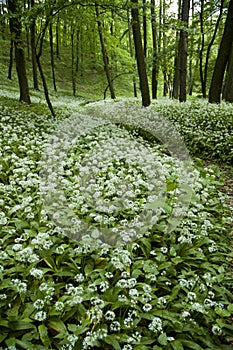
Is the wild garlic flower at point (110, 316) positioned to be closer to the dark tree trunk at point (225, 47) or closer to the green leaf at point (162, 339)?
the green leaf at point (162, 339)

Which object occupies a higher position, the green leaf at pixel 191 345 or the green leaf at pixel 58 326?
the green leaf at pixel 58 326

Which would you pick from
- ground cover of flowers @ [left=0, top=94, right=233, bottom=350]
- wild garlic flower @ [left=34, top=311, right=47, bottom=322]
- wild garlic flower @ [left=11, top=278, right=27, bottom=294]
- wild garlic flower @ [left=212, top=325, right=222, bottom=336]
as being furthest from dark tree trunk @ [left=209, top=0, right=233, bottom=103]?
wild garlic flower @ [left=34, top=311, right=47, bottom=322]

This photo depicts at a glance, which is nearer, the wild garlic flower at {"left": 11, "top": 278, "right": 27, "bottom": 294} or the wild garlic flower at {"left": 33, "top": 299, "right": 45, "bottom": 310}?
the wild garlic flower at {"left": 33, "top": 299, "right": 45, "bottom": 310}

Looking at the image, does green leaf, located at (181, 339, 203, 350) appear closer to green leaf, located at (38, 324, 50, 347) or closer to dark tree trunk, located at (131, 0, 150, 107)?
green leaf, located at (38, 324, 50, 347)

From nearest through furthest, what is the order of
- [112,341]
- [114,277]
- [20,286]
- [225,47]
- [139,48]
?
1. [112,341]
2. [20,286]
3. [114,277]
4. [225,47]
5. [139,48]

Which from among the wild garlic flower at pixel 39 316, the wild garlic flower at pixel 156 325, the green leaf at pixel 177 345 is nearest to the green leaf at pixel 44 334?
the wild garlic flower at pixel 39 316

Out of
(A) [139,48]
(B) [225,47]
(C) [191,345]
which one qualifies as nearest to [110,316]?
(C) [191,345]

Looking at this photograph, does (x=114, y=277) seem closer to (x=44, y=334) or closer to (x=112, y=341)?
(x=112, y=341)

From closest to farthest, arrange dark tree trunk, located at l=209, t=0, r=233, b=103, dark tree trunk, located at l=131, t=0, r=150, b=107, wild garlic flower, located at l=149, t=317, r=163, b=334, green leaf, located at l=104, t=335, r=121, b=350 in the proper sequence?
green leaf, located at l=104, t=335, r=121, b=350 → wild garlic flower, located at l=149, t=317, r=163, b=334 → dark tree trunk, located at l=209, t=0, r=233, b=103 → dark tree trunk, located at l=131, t=0, r=150, b=107

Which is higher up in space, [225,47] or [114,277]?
[225,47]

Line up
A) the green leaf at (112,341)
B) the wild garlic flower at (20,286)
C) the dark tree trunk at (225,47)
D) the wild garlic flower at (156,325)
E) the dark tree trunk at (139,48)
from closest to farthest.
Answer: the green leaf at (112,341), the wild garlic flower at (156,325), the wild garlic flower at (20,286), the dark tree trunk at (225,47), the dark tree trunk at (139,48)

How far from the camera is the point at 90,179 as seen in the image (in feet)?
20.3

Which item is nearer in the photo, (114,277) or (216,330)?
(216,330)

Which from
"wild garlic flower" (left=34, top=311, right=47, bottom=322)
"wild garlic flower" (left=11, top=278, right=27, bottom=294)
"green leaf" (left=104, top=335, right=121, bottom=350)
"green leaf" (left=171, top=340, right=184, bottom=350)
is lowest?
"green leaf" (left=171, top=340, right=184, bottom=350)
